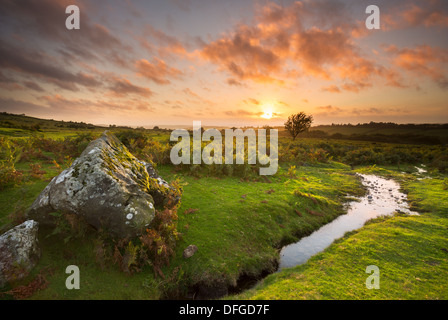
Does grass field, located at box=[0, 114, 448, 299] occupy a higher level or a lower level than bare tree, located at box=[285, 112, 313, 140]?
lower

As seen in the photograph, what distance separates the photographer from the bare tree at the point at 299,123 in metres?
82.7

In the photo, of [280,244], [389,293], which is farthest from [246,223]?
[389,293]

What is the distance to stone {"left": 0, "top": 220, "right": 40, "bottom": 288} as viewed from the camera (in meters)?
5.77

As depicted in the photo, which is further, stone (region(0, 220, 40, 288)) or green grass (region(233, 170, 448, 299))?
green grass (region(233, 170, 448, 299))

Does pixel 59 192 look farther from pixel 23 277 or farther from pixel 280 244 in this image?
pixel 280 244

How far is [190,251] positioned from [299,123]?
84.8 metres

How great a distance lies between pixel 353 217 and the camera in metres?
15.1

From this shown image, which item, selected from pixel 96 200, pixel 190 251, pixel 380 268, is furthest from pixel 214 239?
pixel 380 268

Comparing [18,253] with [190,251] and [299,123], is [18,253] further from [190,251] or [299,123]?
[299,123]

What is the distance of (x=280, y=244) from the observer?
11.1 metres

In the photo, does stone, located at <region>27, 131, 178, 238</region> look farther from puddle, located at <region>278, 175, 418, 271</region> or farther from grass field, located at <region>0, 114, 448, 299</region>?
puddle, located at <region>278, 175, 418, 271</region>

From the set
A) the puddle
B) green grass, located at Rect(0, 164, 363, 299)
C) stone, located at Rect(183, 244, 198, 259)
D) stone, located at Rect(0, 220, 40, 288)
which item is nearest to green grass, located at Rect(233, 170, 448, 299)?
the puddle

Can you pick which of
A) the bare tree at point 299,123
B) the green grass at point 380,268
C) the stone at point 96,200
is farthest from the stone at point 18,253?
the bare tree at point 299,123

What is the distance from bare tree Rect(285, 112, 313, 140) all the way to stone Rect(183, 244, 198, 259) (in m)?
80.9
